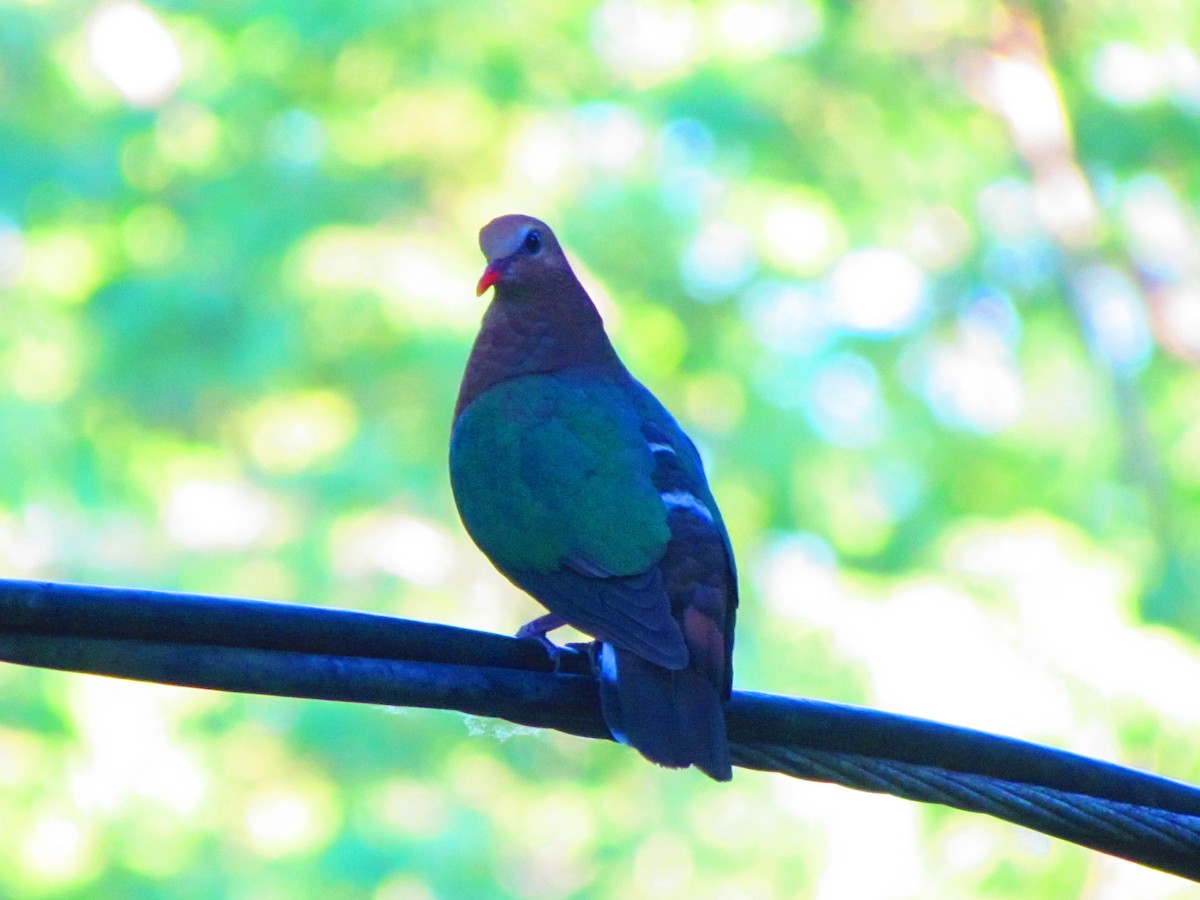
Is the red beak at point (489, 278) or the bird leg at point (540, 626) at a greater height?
the red beak at point (489, 278)

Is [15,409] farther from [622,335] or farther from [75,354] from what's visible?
[622,335]

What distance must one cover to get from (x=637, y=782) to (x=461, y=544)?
1.44 meters

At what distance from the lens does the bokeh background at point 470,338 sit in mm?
7348

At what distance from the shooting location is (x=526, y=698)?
84.9 inches

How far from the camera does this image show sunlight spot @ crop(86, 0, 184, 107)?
8.56 m

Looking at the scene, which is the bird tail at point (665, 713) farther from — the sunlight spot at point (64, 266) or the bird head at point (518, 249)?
the sunlight spot at point (64, 266)

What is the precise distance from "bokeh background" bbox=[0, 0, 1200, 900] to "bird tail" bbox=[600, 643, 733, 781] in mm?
4114

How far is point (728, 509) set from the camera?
8125 millimetres

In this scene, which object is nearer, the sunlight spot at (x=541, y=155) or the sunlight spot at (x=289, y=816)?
the sunlight spot at (x=289, y=816)

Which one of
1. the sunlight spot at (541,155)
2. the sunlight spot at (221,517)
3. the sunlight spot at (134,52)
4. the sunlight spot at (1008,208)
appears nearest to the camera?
the sunlight spot at (221,517)

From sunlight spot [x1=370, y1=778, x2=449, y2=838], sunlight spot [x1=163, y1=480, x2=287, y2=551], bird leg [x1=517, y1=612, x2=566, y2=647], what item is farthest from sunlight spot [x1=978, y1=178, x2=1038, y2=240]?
bird leg [x1=517, y1=612, x2=566, y2=647]

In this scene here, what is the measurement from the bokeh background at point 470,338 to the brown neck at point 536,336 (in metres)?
2.97

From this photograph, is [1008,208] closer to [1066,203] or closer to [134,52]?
[1066,203]

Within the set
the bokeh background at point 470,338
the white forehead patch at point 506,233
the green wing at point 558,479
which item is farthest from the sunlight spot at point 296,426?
the green wing at point 558,479
